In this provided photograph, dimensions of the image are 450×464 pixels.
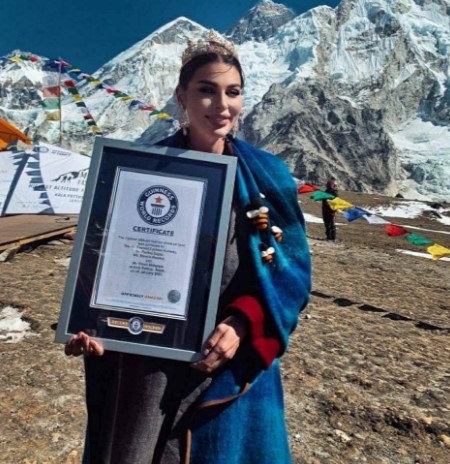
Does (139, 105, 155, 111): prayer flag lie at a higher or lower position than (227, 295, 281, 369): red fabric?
higher

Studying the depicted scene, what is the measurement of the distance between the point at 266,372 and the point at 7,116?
206876 millimetres

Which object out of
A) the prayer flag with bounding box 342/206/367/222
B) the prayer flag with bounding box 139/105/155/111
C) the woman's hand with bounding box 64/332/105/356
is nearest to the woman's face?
the woman's hand with bounding box 64/332/105/356

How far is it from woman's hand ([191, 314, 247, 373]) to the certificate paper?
14 centimetres

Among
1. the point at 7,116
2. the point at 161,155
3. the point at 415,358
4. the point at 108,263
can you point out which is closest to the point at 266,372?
the point at 108,263

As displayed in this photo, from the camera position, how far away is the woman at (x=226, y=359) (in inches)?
73.2

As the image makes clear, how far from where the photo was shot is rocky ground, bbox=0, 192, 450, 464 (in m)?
4.00

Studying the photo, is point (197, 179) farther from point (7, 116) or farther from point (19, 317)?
point (7, 116)

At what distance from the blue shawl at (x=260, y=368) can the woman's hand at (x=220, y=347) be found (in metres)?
0.11

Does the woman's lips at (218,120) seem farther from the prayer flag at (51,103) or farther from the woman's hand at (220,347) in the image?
the prayer flag at (51,103)

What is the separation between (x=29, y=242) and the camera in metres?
10.7

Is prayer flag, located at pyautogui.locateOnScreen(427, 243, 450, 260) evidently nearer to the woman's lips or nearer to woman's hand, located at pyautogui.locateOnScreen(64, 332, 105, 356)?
the woman's lips

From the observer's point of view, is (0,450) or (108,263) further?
(0,450)

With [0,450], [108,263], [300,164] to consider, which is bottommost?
[0,450]

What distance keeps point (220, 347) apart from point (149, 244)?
0.47 metres
